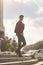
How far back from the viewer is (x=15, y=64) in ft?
30.8

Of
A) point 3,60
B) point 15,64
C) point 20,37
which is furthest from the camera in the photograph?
point 20,37

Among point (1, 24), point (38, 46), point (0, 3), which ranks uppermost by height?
point (0, 3)

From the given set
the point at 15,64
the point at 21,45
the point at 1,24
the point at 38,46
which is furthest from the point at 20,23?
the point at 38,46

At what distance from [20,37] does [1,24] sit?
944 inches

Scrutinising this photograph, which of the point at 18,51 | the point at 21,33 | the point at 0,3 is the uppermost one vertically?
the point at 21,33

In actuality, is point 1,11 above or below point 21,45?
below

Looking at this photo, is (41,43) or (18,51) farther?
(41,43)

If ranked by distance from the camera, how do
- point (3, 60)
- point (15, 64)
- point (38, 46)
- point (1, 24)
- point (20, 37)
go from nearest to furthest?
1. point (15, 64)
2. point (3, 60)
3. point (20, 37)
4. point (1, 24)
5. point (38, 46)

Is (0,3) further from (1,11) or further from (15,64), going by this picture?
(15,64)

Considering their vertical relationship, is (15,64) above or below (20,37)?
above

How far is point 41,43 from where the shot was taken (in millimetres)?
83188

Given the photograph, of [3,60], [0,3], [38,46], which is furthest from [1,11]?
[38,46]

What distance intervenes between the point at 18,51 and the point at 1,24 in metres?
23.6

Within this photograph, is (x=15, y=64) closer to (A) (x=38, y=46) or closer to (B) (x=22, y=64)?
(B) (x=22, y=64)
